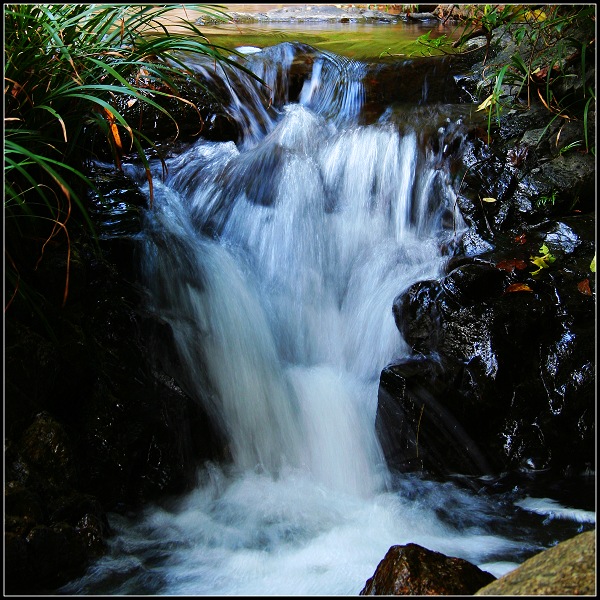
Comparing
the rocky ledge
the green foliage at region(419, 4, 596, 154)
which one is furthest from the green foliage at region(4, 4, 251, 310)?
the rocky ledge

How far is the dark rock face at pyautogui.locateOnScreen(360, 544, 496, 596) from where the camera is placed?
2170 millimetres

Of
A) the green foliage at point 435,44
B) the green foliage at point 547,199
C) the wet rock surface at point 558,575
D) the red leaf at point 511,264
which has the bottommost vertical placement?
the wet rock surface at point 558,575

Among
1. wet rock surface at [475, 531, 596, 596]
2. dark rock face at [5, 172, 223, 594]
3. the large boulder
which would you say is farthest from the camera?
the large boulder

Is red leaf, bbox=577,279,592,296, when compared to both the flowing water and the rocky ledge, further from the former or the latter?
the rocky ledge

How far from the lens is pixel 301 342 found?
394cm

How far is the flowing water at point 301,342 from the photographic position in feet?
9.22

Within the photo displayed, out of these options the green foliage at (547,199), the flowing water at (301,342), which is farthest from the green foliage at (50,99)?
the green foliage at (547,199)

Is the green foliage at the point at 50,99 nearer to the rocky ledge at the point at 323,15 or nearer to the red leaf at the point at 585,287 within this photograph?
the red leaf at the point at 585,287

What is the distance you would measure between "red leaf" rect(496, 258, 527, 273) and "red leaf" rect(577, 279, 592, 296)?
0.97 feet

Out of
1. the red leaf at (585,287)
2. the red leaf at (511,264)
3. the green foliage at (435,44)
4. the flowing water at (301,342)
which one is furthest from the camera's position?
the green foliage at (435,44)

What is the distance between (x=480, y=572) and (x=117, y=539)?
59.5 inches

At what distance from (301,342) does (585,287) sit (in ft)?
5.27

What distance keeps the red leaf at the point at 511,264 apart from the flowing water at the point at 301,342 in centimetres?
39

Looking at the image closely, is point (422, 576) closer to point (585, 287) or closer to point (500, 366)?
point (500, 366)
